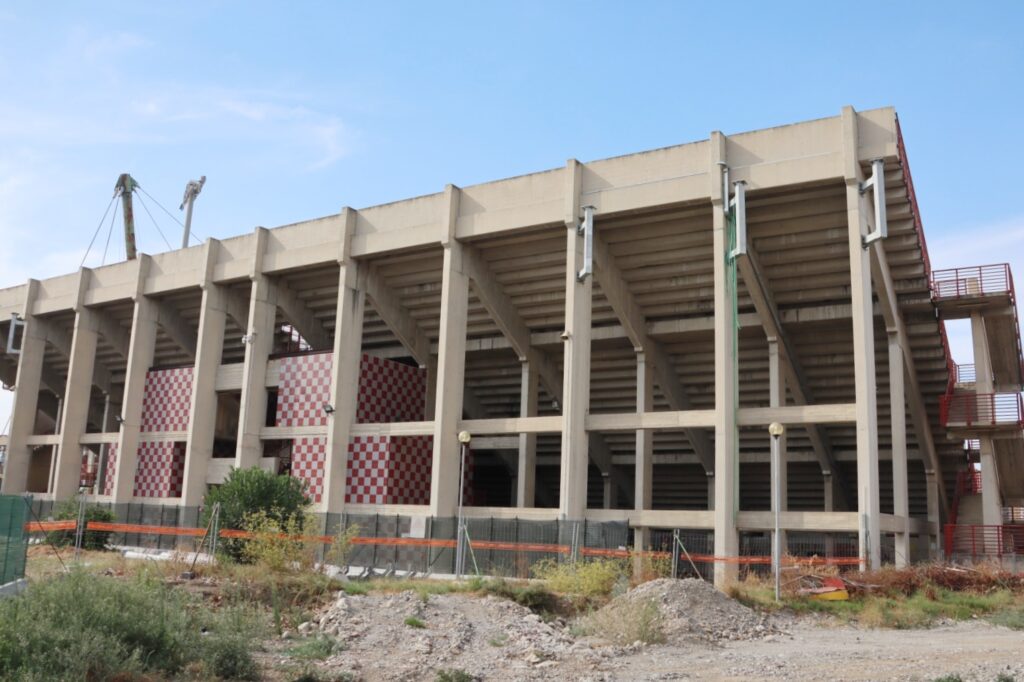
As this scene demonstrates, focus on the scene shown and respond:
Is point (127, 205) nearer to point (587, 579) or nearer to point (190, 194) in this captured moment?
point (190, 194)

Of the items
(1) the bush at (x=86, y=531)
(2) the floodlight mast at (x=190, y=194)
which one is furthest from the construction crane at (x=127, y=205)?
(1) the bush at (x=86, y=531)

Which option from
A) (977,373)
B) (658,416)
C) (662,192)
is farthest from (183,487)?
(977,373)

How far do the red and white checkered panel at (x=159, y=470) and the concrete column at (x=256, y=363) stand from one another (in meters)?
4.41

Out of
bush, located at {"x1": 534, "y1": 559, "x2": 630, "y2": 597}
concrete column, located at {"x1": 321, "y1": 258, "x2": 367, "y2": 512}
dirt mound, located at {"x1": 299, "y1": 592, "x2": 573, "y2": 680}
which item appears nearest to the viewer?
dirt mound, located at {"x1": 299, "y1": 592, "x2": 573, "y2": 680}

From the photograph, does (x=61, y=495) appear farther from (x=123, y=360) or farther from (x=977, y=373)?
(x=977, y=373)

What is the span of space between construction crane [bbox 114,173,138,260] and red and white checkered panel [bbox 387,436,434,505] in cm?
2964

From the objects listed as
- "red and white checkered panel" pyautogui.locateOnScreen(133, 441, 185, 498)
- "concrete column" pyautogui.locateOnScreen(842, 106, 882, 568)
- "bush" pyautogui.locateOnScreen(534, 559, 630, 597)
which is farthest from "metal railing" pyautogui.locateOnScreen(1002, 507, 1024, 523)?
"red and white checkered panel" pyautogui.locateOnScreen(133, 441, 185, 498)

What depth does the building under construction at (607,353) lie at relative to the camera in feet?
79.6

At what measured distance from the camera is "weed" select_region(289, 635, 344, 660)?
1346 centimetres

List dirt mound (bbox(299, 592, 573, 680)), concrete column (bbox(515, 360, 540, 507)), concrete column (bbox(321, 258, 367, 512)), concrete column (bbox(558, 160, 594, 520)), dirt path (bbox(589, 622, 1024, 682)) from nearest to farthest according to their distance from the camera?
dirt path (bbox(589, 622, 1024, 682)), dirt mound (bbox(299, 592, 573, 680)), concrete column (bbox(558, 160, 594, 520)), concrete column (bbox(321, 258, 367, 512)), concrete column (bbox(515, 360, 540, 507))

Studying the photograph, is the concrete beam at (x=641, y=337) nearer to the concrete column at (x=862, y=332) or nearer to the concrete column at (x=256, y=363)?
the concrete column at (x=862, y=332)

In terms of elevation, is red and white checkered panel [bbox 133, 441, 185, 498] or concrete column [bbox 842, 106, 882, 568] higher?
concrete column [bbox 842, 106, 882, 568]

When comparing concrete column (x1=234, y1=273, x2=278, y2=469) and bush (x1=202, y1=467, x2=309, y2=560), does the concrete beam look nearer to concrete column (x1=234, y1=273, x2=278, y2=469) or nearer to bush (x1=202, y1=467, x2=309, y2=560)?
bush (x1=202, y1=467, x2=309, y2=560)

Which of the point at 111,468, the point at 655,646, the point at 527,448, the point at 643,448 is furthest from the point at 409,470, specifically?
the point at 655,646
